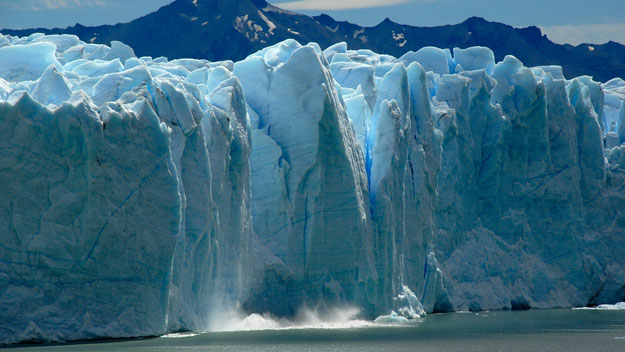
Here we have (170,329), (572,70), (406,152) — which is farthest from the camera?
(572,70)

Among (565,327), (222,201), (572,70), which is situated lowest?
(565,327)

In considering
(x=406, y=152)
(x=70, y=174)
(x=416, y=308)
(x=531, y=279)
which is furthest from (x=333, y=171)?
(x=531, y=279)

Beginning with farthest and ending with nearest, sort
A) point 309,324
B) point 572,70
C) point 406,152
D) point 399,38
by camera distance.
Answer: point 399,38
point 572,70
point 406,152
point 309,324

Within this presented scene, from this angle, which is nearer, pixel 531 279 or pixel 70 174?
pixel 70 174

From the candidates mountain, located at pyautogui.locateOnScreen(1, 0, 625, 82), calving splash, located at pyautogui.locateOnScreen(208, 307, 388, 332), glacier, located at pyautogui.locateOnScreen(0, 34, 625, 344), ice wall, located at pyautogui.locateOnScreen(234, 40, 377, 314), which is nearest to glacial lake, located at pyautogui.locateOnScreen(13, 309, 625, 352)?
calving splash, located at pyautogui.locateOnScreen(208, 307, 388, 332)

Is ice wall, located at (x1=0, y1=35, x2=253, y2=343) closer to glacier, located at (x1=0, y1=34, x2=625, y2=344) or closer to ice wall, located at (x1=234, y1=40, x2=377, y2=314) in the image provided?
glacier, located at (x1=0, y1=34, x2=625, y2=344)

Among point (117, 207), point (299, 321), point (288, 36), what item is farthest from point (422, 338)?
point (288, 36)

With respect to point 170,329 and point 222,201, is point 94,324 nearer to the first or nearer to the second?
point 170,329

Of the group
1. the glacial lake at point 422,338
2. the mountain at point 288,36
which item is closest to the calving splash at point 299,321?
the glacial lake at point 422,338
